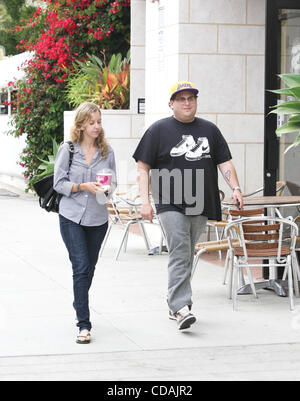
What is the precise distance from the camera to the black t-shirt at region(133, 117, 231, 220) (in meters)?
7.01

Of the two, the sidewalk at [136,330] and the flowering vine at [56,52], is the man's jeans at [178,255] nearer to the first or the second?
the sidewalk at [136,330]

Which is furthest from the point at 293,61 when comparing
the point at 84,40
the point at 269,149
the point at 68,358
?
the point at 84,40

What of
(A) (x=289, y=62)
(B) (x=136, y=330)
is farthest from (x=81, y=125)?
(A) (x=289, y=62)

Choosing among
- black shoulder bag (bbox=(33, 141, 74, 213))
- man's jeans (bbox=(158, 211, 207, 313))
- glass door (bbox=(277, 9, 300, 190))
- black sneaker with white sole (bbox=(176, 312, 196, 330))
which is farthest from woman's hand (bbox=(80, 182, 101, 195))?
glass door (bbox=(277, 9, 300, 190))

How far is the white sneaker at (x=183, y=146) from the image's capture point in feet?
23.0

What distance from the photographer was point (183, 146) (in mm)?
7023

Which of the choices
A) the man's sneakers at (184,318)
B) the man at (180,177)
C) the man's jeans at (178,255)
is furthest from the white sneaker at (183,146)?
the man's sneakers at (184,318)

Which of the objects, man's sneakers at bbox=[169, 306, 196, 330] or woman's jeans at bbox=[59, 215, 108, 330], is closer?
woman's jeans at bbox=[59, 215, 108, 330]

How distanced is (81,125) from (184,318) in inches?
66.3

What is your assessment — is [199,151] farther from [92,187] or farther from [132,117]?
[132,117]

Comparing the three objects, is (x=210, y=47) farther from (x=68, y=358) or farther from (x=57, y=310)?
(x=68, y=358)

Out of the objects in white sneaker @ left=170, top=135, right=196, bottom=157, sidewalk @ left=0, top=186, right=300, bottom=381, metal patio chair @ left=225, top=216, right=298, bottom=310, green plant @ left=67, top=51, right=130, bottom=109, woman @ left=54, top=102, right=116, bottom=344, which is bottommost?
sidewalk @ left=0, top=186, right=300, bottom=381

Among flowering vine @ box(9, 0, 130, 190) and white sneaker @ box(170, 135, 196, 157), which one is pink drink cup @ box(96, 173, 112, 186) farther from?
flowering vine @ box(9, 0, 130, 190)
